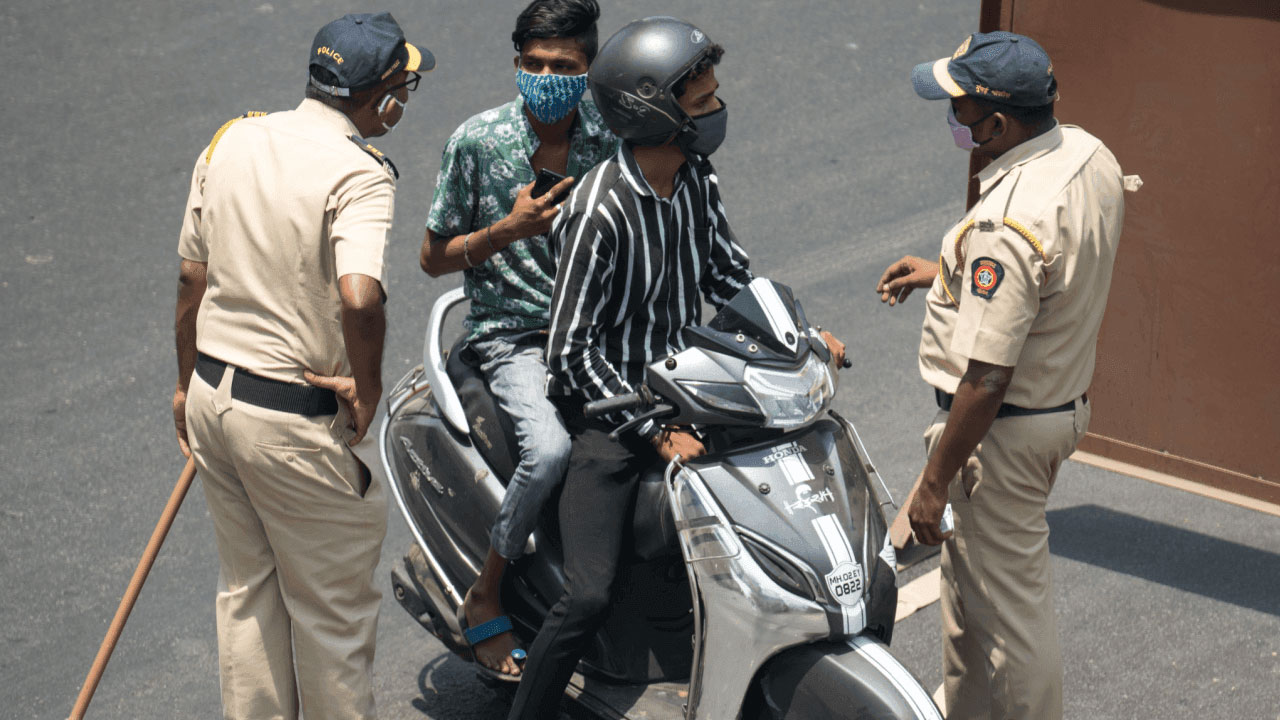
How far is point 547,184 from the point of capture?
3924 millimetres

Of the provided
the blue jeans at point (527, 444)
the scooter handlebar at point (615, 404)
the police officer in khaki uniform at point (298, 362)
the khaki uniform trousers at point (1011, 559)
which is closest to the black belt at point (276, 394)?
the police officer in khaki uniform at point (298, 362)

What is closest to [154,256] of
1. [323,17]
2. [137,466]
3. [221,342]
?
[137,466]

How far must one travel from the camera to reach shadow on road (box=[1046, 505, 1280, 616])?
493 centimetres

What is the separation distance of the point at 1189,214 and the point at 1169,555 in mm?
1302

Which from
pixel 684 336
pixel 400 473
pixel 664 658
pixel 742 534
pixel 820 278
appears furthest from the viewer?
pixel 820 278

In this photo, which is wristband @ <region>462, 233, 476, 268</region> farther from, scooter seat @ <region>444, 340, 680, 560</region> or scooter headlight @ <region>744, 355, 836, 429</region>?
scooter headlight @ <region>744, 355, 836, 429</region>

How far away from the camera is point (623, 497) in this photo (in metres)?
3.61

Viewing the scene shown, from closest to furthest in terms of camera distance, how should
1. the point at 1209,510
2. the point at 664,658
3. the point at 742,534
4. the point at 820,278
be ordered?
the point at 742,534 < the point at 664,658 < the point at 1209,510 < the point at 820,278

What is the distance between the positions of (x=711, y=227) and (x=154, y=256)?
434 cm

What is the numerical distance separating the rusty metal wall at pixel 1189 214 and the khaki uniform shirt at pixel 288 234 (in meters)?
2.55

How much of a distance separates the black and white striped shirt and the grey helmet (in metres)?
0.17

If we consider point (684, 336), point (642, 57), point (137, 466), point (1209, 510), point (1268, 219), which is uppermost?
point (642, 57)

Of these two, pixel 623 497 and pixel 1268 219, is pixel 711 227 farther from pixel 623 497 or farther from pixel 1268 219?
pixel 1268 219

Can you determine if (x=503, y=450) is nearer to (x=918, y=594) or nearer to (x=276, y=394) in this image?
(x=276, y=394)
